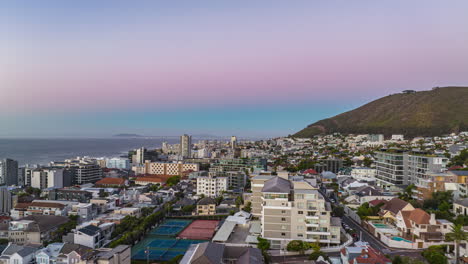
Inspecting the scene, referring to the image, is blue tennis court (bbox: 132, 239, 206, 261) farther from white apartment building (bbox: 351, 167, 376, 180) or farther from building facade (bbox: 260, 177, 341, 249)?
white apartment building (bbox: 351, 167, 376, 180)

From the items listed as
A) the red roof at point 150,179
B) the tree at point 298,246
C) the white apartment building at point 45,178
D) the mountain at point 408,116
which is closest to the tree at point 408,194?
the tree at point 298,246

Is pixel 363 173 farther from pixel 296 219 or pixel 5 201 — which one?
pixel 5 201

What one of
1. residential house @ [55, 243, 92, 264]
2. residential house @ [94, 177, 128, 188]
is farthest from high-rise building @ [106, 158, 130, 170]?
residential house @ [55, 243, 92, 264]

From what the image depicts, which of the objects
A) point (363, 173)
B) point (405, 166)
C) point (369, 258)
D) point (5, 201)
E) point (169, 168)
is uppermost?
point (405, 166)

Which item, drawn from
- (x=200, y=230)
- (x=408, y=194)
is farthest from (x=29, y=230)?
(x=408, y=194)

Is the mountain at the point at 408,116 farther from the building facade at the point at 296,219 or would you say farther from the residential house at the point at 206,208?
the building facade at the point at 296,219

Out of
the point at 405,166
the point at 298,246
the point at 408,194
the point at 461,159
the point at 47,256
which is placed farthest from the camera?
the point at 461,159
